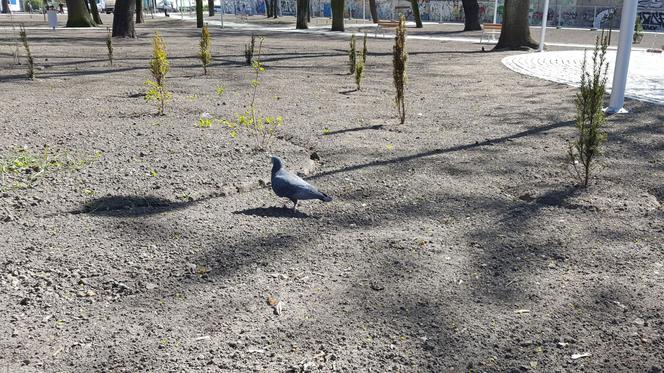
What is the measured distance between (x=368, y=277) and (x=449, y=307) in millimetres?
586

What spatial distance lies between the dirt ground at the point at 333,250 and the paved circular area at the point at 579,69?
12.0 ft

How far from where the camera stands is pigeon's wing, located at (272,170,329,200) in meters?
4.53

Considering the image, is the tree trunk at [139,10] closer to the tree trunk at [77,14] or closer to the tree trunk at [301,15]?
the tree trunk at [77,14]

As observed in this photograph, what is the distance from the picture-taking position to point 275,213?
4785 mm

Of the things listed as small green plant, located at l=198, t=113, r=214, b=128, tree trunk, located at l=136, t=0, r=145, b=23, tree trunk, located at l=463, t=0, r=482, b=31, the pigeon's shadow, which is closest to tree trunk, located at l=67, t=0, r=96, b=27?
tree trunk, located at l=136, t=0, r=145, b=23

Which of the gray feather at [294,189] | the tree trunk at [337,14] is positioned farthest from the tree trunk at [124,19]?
the gray feather at [294,189]

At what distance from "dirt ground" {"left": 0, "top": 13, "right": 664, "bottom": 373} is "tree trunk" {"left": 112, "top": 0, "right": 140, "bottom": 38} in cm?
1768

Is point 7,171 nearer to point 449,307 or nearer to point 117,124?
point 117,124

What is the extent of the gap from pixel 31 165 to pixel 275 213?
2.71 metres

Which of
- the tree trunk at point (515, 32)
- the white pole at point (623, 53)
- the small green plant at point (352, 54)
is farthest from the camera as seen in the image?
the tree trunk at point (515, 32)

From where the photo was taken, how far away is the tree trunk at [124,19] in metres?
24.4

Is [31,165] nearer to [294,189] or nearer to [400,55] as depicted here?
[294,189]

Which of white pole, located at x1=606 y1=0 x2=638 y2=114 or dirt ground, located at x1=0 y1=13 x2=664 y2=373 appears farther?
white pole, located at x1=606 y1=0 x2=638 y2=114

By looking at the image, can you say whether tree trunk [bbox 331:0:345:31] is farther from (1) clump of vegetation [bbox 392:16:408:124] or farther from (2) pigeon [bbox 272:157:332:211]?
(2) pigeon [bbox 272:157:332:211]
